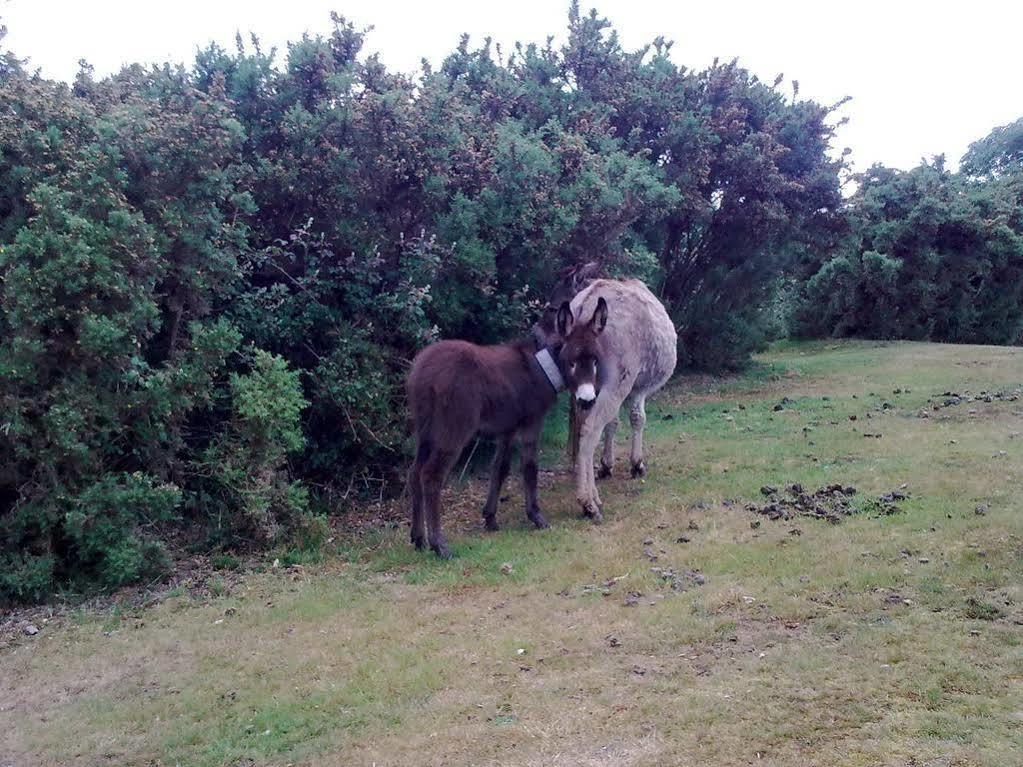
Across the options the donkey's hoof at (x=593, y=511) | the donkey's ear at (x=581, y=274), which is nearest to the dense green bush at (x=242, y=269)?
the donkey's ear at (x=581, y=274)

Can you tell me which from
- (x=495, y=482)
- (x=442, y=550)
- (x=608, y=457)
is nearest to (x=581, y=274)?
(x=608, y=457)

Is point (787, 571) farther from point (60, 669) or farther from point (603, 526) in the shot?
point (60, 669)

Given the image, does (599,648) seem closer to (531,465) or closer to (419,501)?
(419,501)

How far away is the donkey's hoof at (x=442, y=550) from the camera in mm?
7121

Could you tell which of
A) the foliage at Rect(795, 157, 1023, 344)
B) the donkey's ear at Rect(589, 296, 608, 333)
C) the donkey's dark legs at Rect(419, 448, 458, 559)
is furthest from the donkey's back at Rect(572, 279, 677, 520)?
the foliage at Rect(795, 157, 1023, 344)

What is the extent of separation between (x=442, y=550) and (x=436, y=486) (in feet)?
1.86

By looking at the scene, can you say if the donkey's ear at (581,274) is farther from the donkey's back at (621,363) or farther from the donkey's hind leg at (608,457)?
the donkey's hind leg at (608,457)

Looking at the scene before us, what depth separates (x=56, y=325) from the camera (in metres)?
6.46

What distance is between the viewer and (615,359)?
872 cm

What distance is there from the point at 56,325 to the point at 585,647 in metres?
4.85

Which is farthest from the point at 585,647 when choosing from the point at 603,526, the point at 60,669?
the point at 60,669

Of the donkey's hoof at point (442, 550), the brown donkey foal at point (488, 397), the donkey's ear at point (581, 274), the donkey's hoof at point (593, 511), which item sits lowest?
the donkey's hoof at point (442, 550)

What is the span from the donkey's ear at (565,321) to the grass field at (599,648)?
192 cm

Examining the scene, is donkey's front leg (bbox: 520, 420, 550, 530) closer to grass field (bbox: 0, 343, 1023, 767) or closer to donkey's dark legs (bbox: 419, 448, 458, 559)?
grass field (bbox: 0, 343, 1023, 767)
